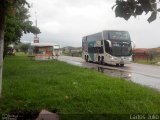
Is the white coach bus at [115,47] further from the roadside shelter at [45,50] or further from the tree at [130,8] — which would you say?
the tree at [130,8]

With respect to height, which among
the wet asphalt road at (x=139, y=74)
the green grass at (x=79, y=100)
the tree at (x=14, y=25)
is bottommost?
the wet asphalt road at (x=139, y=74)

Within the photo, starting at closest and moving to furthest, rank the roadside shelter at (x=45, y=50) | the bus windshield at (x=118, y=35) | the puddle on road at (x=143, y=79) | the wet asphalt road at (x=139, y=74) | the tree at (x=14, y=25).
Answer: the tree at (x=14, y=25) < the puddle on road at (x=143, y=79) < the wet asphalt road at (x=139, y=74) < the bus windshield at (x=118, y=35) < the roadside shelter at (x=45, y=50)

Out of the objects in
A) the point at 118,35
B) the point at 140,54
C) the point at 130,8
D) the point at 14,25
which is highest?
the point at 14,25

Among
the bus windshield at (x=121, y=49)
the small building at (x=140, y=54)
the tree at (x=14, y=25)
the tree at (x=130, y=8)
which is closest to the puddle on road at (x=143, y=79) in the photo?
the tree at (x=14, y=25)

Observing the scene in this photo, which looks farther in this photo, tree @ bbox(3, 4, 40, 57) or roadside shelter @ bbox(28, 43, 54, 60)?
roadside shelter @ bbox(28, 43, 54, 60)

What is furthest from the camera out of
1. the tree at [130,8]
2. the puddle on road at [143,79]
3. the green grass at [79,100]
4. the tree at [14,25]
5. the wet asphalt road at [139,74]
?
the wet asphalt road at [139,74]

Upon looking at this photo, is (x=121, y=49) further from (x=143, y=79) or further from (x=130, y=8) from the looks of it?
(x=130, y=8)

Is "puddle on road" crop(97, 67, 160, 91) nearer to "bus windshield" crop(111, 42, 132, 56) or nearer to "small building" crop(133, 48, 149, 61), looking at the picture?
"bus windshield" crop(111, 42, 132, 56)

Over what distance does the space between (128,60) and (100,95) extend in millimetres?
24557

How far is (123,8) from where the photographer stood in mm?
6000

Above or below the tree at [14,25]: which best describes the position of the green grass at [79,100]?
below

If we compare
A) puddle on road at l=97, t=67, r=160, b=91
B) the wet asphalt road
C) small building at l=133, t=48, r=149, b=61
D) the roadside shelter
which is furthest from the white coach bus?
small building at l=133, t=48, r=149, b=61

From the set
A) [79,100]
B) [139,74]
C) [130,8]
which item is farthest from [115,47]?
[130,8]

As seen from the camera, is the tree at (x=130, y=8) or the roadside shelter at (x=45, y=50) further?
Answer: the roadside shelter at (x=45, y=50)
